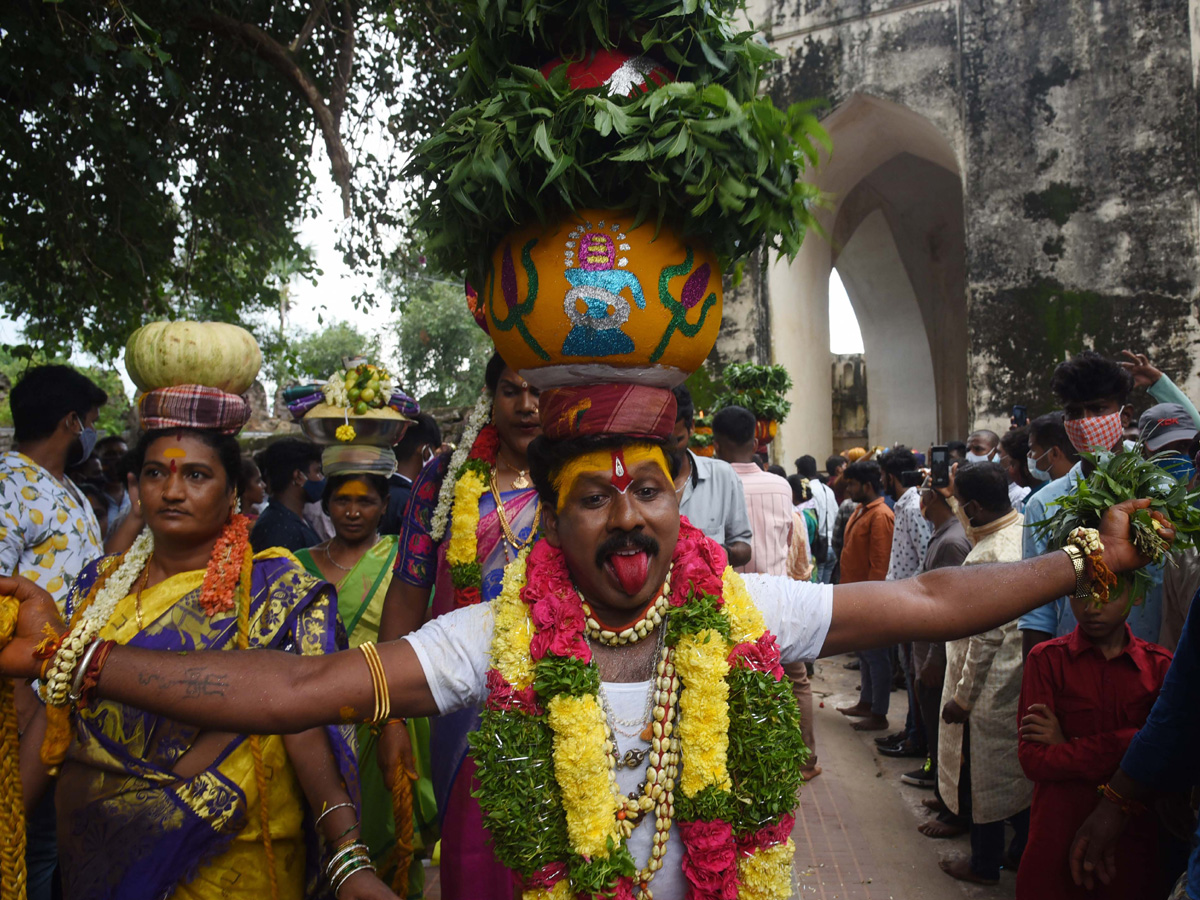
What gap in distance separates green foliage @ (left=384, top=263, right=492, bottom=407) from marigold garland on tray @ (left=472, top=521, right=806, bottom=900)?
30091 mm

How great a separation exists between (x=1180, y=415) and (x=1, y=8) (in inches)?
271

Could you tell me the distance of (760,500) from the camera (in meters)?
6.65

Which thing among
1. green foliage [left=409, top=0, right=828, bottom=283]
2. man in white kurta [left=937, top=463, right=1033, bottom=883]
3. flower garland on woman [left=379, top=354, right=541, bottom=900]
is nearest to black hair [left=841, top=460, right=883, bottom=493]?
man in white kurta [left=937, top=463, right=1033, bottom=883]

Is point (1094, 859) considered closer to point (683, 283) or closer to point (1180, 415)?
point (1180, 415)

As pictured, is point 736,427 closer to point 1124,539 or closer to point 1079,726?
point 1079,726

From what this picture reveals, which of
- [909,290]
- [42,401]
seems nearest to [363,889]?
[42,401]

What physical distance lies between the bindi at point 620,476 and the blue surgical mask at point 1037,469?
4.27 m

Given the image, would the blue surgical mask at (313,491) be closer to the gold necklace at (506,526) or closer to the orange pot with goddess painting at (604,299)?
the gold necklace at (506,526)

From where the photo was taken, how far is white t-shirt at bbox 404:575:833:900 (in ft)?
7.42

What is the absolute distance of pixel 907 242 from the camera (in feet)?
71.5

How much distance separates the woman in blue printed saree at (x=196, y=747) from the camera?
107 inches

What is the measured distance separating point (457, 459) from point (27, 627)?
5.90 feet

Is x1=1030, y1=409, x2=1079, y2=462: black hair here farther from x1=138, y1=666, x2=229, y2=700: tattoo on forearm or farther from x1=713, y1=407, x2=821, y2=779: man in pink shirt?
x1=138, y1=666, x2=229, y2=700: tattoo on forearm

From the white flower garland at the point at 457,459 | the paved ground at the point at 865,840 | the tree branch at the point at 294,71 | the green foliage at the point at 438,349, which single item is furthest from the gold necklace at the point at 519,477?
the green foliage at the point at 438,349
